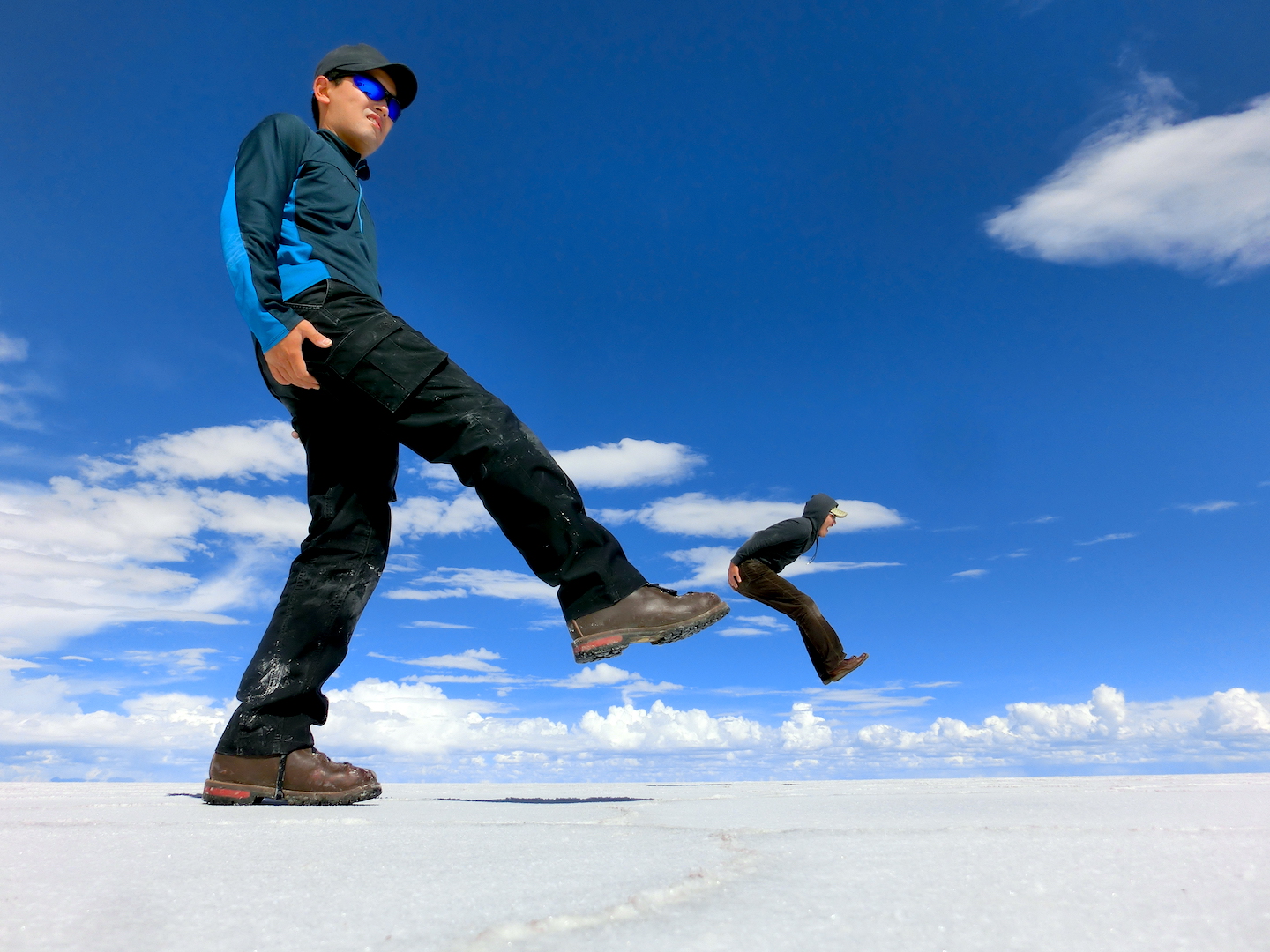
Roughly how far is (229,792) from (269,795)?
10cm

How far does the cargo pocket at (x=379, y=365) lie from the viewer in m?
1.91

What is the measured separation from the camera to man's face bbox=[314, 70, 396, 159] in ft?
7.84

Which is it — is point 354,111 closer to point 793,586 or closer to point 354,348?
point 354,348

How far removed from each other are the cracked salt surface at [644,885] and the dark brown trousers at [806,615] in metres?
3.96

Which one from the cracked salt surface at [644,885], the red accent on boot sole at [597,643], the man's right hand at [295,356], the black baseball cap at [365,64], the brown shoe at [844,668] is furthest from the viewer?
the brown shoe at [844,668]

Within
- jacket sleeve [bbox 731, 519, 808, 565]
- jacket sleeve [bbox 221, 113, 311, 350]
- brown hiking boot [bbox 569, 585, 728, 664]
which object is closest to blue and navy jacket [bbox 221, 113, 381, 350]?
jacket sleeve [bbox 221, 113, 311, 350]

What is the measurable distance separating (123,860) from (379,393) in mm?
1185

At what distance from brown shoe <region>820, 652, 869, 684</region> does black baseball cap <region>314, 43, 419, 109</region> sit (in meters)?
4.27

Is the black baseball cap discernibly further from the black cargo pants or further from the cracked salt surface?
the cracked salt surface

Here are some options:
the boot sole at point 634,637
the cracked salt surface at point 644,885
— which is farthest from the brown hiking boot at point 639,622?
the cracked salt surface at point 644,885

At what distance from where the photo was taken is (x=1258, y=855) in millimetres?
910

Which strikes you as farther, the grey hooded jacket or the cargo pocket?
the grey hooded jacket

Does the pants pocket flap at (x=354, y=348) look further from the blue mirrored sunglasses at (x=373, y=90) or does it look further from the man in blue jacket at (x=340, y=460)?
the blue mirrored sunglasses at (x=373, y=90)

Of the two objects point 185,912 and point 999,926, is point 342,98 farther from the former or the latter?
point 999,926
